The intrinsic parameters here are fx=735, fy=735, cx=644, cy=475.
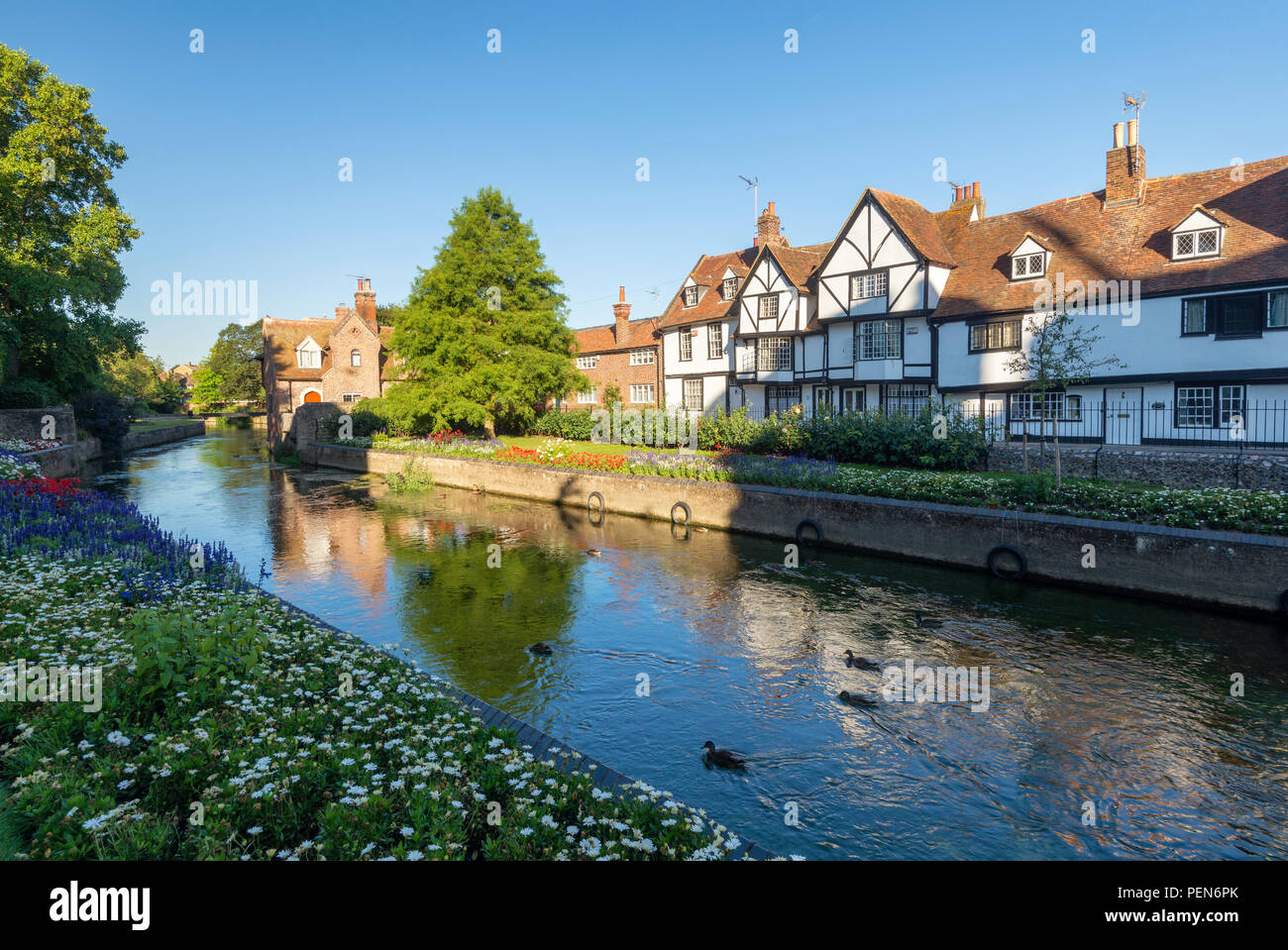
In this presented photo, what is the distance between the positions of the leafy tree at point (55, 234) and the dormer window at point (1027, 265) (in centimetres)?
4078

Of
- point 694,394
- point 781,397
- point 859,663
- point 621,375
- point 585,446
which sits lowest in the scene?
point 859,663

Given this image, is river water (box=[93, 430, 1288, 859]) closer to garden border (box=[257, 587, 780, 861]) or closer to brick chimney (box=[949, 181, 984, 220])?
garden border (box=[257, 587, 780, 861])

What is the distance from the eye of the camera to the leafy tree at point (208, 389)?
110312 mm

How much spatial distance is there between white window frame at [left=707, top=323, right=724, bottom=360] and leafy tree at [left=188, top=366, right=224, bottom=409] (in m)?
94.1

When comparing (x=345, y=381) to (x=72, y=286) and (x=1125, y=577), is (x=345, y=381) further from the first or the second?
(x=1125, y=577)

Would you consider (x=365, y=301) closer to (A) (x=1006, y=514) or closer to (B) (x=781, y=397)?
(B) (x=781, y=397)

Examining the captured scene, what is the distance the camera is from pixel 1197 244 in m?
26.2

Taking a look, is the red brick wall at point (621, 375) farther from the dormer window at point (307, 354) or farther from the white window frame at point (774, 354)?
the dormer window at point (307, 354)

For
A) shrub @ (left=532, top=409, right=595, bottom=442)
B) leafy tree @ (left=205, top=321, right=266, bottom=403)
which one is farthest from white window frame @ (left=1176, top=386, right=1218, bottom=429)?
leafy tree @ (left=205, top=321, right=266, bottom=403)

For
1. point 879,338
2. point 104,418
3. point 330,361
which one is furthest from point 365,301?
point 879,338

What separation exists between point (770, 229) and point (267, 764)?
135 feet

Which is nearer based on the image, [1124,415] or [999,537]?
[999,537]

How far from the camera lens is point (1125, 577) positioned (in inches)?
603
